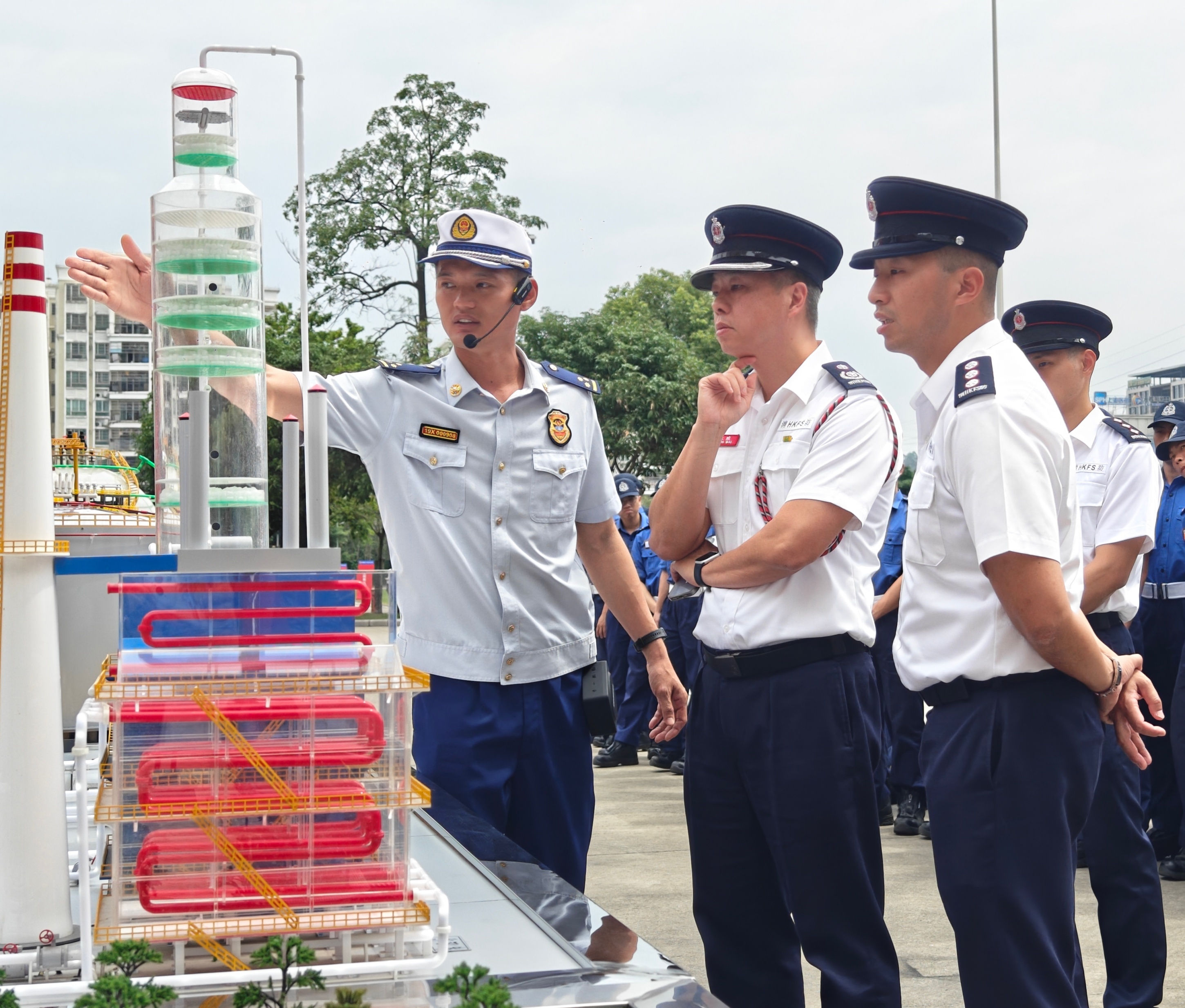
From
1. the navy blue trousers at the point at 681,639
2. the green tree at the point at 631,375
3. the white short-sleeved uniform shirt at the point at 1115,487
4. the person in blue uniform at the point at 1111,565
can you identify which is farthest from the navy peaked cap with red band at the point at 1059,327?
the green tree at the point at 631,375

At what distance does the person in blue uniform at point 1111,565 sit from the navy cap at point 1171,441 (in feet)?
8.42

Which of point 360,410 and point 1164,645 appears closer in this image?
point 360,410

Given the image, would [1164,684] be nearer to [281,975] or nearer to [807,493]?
[807,493]

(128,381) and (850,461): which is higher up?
(128,381)

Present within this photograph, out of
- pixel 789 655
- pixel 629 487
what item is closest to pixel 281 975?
A: pixel 789 655

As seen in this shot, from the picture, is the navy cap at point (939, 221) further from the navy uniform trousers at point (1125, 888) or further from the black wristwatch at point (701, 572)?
the navy uniform trousers at point (1125, 888)

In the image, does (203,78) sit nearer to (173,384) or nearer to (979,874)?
(173,384)

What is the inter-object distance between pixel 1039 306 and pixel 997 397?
220 cm

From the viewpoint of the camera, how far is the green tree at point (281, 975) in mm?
1391

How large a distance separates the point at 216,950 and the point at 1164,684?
6.08 meters

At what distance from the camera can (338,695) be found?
1575 mm

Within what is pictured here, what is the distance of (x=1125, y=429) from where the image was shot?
15.9 feet

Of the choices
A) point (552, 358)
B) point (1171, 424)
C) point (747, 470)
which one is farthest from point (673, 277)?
point (747, 470)

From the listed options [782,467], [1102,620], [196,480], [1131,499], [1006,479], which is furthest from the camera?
[1131,499]
